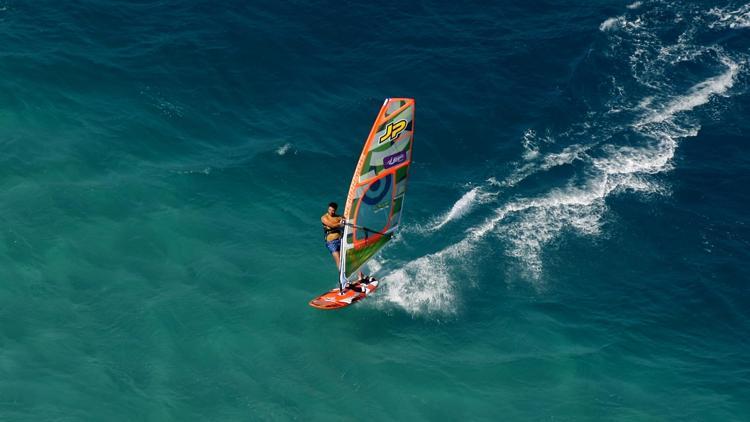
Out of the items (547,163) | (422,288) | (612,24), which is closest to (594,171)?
(547,163)

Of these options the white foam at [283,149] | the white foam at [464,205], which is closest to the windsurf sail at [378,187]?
the white foam at [464,205]

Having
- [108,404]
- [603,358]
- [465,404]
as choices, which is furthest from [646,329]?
[108,404]

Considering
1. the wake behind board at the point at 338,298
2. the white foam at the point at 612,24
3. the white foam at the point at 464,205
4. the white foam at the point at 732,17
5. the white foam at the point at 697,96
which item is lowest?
the wake behind board at the point at 338,298

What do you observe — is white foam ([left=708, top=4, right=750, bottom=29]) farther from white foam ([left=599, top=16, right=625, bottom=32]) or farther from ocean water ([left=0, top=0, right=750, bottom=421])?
white foam ([left=599, top=16, right=625, bottom=32])

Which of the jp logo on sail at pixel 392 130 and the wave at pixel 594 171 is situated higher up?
the jp logo on sail at pixel 392 130

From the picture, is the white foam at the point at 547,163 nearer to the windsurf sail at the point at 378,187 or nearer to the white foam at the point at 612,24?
the windsurf sail at the point at 378,187

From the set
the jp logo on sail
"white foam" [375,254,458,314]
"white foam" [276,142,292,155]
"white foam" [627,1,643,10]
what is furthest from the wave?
"white foam" [276,142,292,155]

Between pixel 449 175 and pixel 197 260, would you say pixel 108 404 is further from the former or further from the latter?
pixel 449 175
